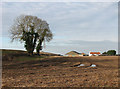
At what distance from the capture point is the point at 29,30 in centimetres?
3475

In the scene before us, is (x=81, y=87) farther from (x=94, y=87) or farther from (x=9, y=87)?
(x=9, y=87)

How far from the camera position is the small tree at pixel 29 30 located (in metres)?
33.8

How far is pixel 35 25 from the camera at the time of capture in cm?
3425

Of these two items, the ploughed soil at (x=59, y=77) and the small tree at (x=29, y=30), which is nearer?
the ploughed soil at (x=59, y=77)

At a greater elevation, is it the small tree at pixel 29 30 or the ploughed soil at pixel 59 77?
the small tree at pixel 29 30

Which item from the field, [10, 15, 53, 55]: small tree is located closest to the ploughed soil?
the field

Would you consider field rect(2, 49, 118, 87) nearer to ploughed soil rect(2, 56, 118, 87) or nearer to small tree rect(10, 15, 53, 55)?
ploughed soil rect(2, 56, 118, 87)

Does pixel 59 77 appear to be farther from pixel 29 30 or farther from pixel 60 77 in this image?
pixel 29 30

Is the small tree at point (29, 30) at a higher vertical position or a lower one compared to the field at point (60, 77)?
higher

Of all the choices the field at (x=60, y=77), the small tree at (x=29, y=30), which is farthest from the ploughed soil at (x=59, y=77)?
the small tree at (x=29, y=30)

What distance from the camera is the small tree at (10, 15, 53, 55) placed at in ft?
111

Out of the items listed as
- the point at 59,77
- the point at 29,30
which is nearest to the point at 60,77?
the point at 59,77

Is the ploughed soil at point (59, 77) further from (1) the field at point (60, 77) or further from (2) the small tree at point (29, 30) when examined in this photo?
(2) the small tree at point (29, 30)

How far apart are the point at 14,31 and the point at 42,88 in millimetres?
29540
